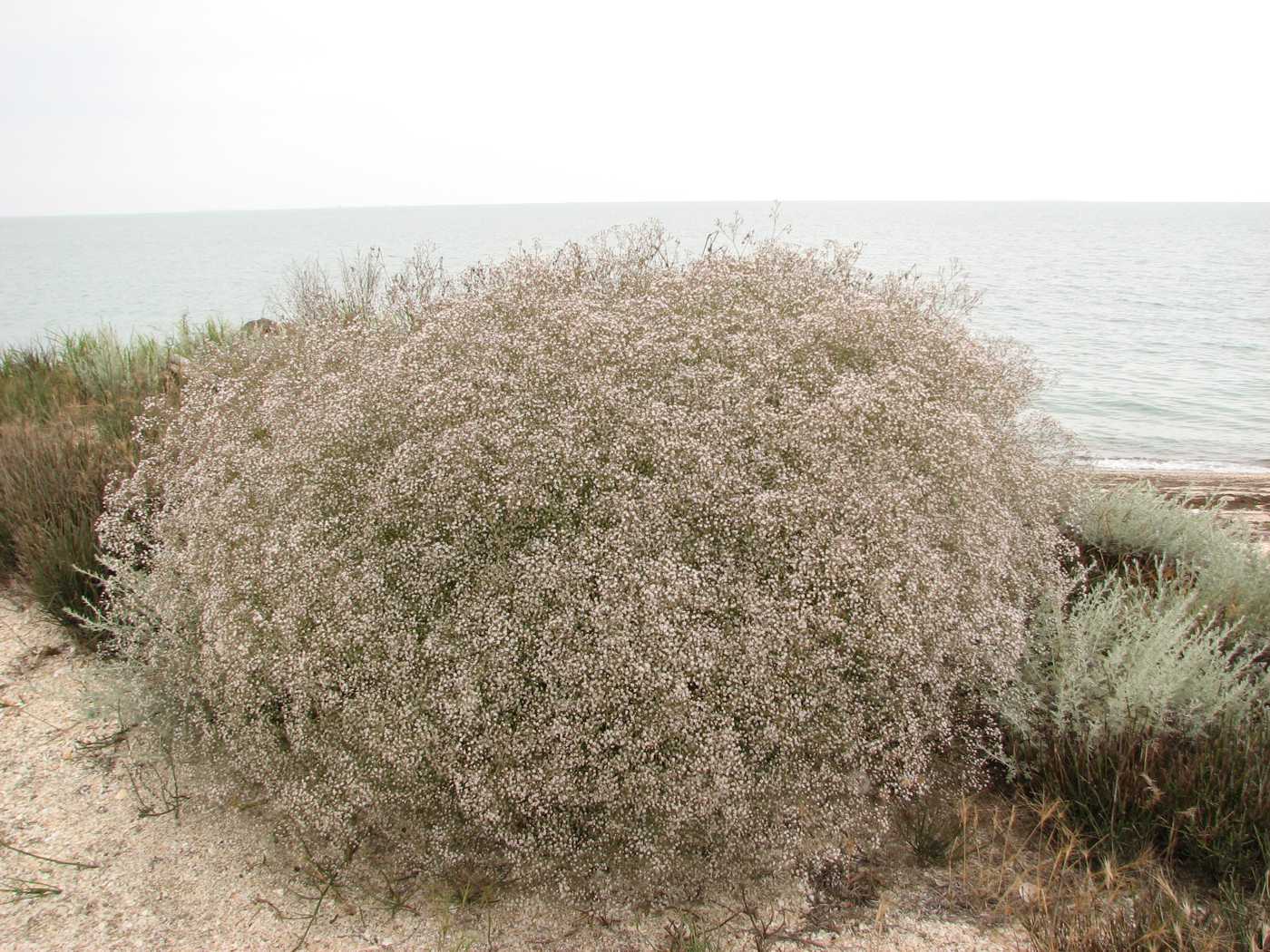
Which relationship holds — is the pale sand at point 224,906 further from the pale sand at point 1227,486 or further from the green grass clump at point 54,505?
the pale sand at point 1227,486

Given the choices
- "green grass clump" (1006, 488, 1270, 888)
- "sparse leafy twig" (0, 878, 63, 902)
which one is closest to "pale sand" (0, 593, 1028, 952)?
"sparse leafy twig" (0, 878, 63, 902)

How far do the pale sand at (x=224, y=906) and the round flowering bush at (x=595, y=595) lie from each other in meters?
0.27

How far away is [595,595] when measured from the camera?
3.63 m

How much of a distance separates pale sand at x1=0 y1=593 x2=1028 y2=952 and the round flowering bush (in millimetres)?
274

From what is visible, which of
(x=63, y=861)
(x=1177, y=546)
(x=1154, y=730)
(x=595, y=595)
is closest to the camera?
(x=595, y=595)

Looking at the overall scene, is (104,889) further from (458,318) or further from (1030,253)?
(1030,253)

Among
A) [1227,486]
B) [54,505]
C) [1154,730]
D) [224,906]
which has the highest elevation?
[54,505]

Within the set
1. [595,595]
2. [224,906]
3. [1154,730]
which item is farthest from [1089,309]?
[224,906]

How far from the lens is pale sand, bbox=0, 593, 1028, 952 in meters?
3.53

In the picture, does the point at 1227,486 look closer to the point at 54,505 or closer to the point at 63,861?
the point at 63,861

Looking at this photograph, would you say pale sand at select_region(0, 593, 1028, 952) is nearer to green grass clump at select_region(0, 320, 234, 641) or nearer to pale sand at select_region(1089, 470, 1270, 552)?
green grass clump at select_region(0, 320, 234, 641)

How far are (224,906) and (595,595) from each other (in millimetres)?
2189

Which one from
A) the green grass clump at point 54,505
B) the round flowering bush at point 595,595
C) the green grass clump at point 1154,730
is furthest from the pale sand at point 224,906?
the green grass clump at point 54,505

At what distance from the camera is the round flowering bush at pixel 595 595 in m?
3.41
